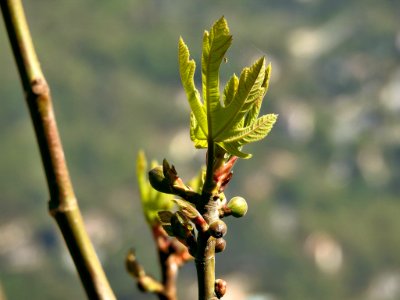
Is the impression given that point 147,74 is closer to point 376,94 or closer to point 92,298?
point 376,94

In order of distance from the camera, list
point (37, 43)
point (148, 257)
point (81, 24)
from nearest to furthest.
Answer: point (148, 257) < point (37, 43) < point (81, 24)

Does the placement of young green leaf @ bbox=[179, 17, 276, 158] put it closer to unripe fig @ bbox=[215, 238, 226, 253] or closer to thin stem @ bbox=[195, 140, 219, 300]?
thin stem @ bbox=[195, 140, 219, 300]

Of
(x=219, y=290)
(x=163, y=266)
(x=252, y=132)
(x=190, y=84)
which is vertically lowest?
(x=163, y=266)

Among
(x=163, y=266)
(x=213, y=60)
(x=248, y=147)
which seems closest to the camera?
(x=213, y=60)

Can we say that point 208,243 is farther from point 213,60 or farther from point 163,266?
point 163,266

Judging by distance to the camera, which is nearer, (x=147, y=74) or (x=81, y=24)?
(x=147, y=74)

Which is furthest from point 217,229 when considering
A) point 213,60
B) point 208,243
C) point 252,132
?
point 213,60

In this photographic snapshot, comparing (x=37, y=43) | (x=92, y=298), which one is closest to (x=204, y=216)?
(x=92, y=298)
